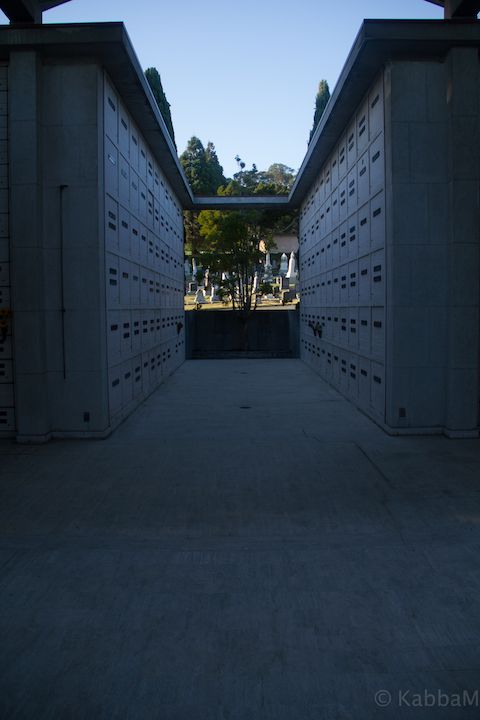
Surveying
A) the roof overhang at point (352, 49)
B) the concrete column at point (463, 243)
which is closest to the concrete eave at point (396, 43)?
→ the roof overhang at point (352, 49)

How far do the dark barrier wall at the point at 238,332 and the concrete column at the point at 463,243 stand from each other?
504 inches

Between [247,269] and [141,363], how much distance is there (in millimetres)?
10714

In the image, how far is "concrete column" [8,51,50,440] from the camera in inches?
270

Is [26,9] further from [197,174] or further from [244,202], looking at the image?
[197,174]

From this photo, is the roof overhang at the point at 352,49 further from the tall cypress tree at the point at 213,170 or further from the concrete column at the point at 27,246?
the tall cypress tree at the point at 213,170

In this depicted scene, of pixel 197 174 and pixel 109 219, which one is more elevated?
pixel 197 174

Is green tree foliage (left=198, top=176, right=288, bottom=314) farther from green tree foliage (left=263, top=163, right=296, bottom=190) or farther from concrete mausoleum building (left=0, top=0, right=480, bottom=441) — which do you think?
green tree foliage (left=263, top=163, right=296, bottom=190)

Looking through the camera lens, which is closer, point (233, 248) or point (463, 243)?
point (463, 243)

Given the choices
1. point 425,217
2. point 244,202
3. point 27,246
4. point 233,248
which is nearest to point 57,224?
point 27,246

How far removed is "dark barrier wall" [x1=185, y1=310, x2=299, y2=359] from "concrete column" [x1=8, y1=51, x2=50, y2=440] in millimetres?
12813

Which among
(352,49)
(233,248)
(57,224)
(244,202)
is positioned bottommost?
(57,224)

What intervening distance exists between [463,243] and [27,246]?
5.23 m

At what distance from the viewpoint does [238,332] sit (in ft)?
66.1

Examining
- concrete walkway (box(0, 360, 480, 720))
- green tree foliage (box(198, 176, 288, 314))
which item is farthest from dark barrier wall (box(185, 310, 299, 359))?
concrete walkway (box(0, 360, 480, 720))
